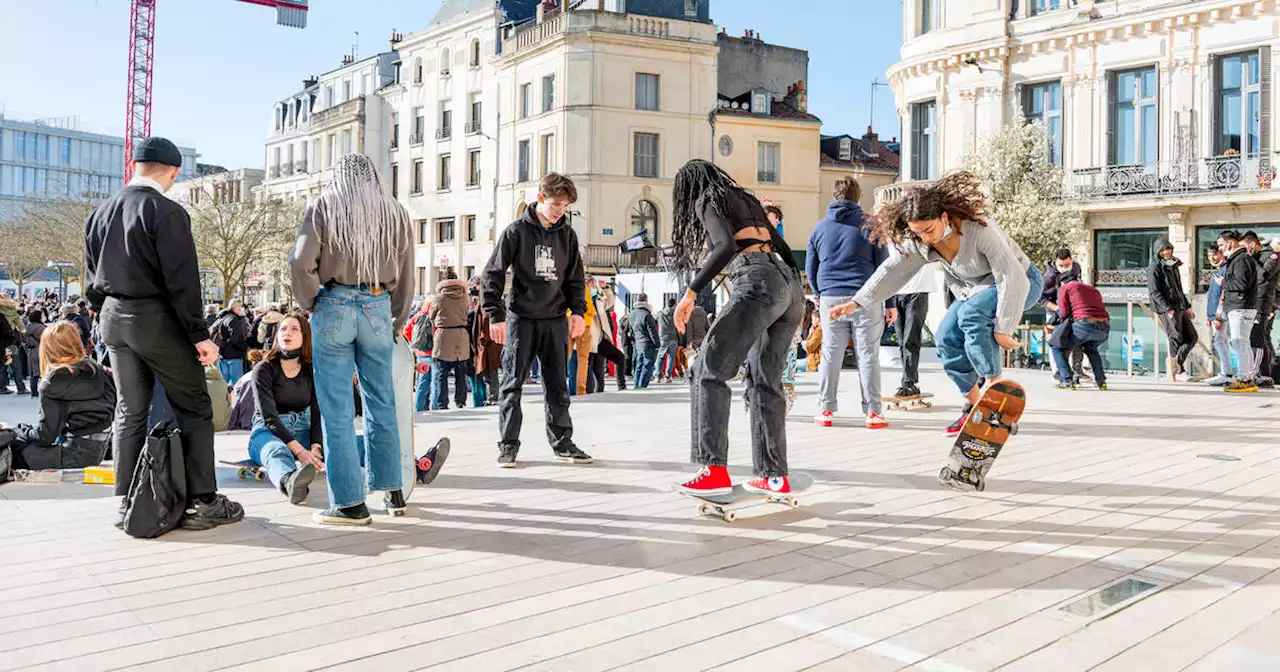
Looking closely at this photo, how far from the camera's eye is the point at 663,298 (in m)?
23.4

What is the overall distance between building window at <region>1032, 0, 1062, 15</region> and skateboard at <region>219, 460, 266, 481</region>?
3037 centimetres

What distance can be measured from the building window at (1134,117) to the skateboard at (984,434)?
1073 inches

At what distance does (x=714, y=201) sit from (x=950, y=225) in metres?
1.86

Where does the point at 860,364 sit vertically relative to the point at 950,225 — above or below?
below

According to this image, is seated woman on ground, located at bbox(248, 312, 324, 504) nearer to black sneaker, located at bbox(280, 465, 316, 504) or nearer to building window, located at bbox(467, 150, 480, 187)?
black sneaker, located at bbox(280, 465, 316, 504)

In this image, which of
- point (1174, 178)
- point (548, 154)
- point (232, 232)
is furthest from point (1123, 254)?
point (232, 232)

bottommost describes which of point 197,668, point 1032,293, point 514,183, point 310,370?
point 197,668

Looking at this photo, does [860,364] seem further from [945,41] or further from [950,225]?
[945,41]

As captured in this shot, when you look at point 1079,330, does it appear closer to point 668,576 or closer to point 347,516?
point 668,576

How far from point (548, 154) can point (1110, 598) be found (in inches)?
1651

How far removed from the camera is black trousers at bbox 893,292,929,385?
10156 millimetres

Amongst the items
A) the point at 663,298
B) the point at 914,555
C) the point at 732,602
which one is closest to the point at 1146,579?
the point at 914,555

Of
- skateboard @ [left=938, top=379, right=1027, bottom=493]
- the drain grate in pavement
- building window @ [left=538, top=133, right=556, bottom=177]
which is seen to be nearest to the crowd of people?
skateboard @ [left=938, top=379, right=1027, bottom=493]

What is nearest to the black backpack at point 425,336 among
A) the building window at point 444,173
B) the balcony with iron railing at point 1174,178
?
the balcony with iron railing at point 1174,178
